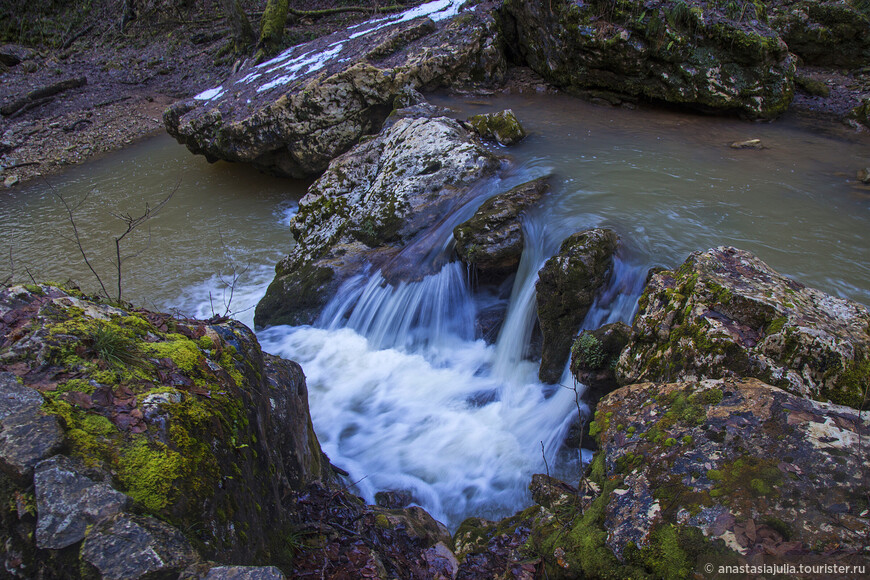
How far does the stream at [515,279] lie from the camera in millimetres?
4965

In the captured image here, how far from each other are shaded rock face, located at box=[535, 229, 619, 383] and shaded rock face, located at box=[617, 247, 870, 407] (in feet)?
3.24

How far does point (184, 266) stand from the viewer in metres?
8.67

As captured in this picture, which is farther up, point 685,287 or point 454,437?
point 685,287

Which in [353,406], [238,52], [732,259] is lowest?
[353,406]

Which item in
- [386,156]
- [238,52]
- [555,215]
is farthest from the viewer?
[238,52]

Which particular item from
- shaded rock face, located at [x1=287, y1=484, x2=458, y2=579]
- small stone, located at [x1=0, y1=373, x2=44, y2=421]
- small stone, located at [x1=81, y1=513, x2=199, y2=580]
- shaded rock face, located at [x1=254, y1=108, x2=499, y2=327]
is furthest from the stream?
small stone, located at [x1=81, y1=513, x2=199, y2=580]

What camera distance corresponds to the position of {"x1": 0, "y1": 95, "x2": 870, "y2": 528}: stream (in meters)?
4.96

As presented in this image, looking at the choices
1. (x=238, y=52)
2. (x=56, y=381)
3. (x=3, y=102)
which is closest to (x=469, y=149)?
(x=56, y=381)

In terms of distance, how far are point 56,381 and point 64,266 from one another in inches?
309

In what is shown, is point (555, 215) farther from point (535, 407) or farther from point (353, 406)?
point (353, 406)

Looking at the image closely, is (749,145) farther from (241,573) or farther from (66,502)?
(66,502)

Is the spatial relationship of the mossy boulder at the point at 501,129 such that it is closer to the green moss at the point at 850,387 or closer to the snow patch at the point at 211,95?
the green moss at the point at 850,387

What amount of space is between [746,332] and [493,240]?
3.16 m

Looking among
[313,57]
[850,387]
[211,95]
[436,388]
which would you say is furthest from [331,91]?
[850,387]
